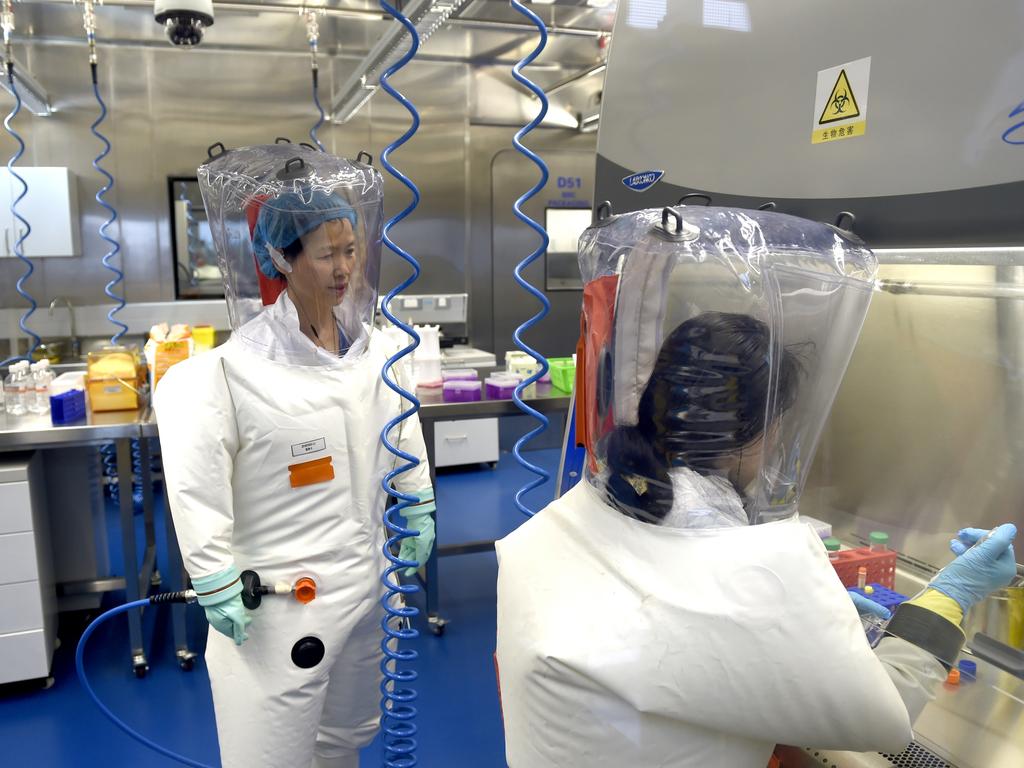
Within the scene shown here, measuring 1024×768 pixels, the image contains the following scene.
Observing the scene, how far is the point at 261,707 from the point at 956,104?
1.75 meters

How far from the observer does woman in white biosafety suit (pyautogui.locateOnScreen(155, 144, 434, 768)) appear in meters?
1.70

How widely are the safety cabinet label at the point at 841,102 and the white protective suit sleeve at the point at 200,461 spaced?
52.6 inches

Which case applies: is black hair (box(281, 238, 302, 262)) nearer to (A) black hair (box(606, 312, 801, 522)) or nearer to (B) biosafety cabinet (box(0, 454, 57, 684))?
(A) black hair (box(606, 312, 801, 522))

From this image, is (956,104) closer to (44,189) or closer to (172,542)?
(172,542)

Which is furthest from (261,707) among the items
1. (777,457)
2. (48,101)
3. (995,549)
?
(48,101)

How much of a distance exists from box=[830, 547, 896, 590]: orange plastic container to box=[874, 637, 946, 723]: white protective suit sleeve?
44cm

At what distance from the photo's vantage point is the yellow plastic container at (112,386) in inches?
116

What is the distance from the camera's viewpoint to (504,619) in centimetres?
115

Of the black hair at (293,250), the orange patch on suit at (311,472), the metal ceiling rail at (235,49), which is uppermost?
the metal ceiling rail at (235,49)

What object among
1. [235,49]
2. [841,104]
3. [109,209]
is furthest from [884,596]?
[235,49]

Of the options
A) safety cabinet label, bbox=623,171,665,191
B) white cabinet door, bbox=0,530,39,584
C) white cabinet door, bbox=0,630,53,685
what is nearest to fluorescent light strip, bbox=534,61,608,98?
safety cabinet label, bbox=623,171,665,191

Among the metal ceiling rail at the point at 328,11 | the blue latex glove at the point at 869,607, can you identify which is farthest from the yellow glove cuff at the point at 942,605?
the metal ceiling rail at the point at 328,11

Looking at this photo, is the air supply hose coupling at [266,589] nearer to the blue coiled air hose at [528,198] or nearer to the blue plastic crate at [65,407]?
the blue coiled air hose at [528,198]

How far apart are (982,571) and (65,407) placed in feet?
9.47
